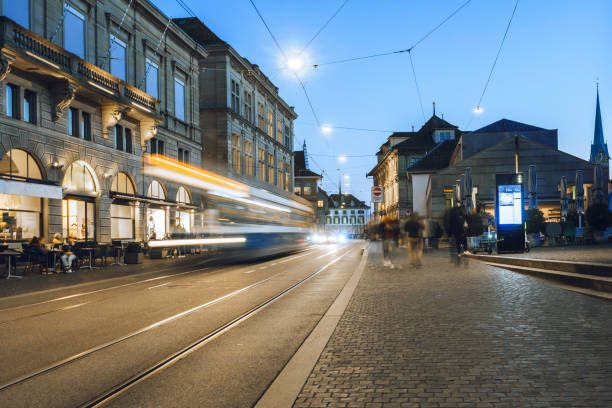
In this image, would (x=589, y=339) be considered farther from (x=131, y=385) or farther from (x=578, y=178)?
(x=578, y=178)

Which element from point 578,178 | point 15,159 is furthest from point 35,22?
point 578,178

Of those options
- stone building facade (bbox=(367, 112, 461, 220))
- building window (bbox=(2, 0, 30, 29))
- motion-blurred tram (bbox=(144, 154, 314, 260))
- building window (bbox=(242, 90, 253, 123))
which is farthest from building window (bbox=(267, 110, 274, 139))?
building window (bbox=(2, 0, 30, 29))

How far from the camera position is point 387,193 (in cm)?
8788

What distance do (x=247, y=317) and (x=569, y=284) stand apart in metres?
7.18

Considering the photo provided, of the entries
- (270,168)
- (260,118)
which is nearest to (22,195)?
(260,118)

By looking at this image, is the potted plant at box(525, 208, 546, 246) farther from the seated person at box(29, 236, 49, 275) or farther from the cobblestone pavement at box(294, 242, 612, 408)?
the seated person at box(29, 236, 49, 275)

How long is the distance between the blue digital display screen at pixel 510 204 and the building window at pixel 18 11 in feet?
63.7

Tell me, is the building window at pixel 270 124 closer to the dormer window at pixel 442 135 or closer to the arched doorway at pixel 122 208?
the dormer window at pixel 442 135

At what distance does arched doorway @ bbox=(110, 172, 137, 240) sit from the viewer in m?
29.8

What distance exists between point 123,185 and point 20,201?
28.6 feet

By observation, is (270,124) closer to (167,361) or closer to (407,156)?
(407,156)

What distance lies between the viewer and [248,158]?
58125mm

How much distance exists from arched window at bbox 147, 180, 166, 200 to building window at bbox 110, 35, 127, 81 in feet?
21.5

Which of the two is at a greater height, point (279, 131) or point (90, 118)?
point (279, 131)
